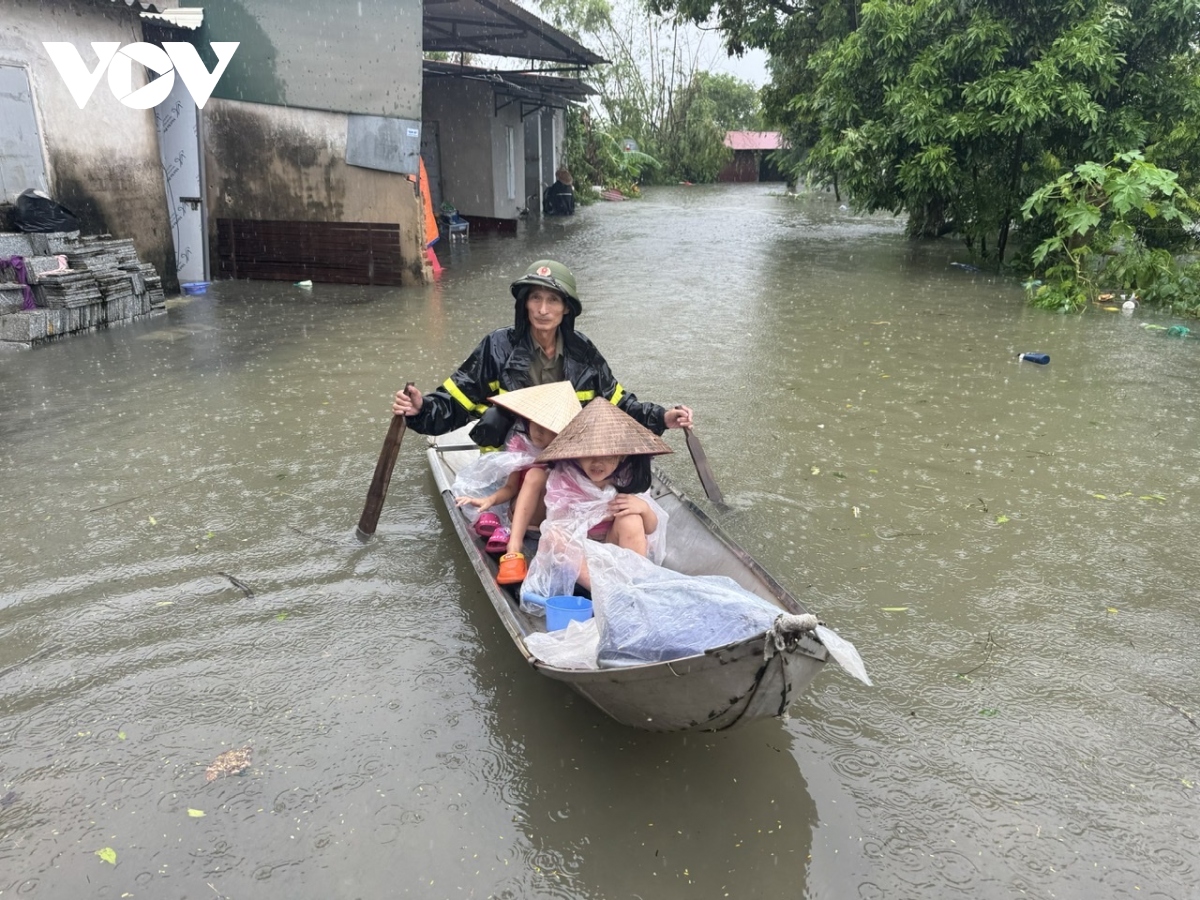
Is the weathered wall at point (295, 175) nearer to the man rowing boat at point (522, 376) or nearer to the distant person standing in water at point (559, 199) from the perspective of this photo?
the man rowing boat at point (522, 376)

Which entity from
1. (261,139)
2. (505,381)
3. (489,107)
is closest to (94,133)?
(261,139)

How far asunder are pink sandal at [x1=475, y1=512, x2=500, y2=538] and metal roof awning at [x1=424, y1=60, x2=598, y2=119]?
1275cm

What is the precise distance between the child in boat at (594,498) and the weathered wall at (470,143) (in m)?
15.0

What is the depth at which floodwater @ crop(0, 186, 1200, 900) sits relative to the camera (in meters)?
2.57

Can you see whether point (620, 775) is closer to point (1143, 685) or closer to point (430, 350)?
point (1143, 685)

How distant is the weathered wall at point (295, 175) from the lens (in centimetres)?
1097

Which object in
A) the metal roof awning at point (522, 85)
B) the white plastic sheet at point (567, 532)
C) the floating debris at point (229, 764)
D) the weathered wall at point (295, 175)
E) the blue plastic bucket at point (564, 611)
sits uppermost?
the metal roof awning at point (522, 85)

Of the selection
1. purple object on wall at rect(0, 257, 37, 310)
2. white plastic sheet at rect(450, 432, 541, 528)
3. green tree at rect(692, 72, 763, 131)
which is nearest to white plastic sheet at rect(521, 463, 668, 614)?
Answer: white plastic sheet at rect(450, 432, 541, 528)

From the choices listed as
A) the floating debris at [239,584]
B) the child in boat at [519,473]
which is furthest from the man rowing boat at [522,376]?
the floating debris at [239,584]

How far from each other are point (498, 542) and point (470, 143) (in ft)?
50.1

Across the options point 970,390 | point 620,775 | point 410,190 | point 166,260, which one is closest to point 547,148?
point 410,190

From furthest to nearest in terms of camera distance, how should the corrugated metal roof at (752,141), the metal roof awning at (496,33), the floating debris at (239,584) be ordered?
the corrugated metal roof at (752,141) < the metal roof awning at (496,33) < the floating debris at (239,584)

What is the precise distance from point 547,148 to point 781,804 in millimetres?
21723

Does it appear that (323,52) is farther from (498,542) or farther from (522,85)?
(498,542)
